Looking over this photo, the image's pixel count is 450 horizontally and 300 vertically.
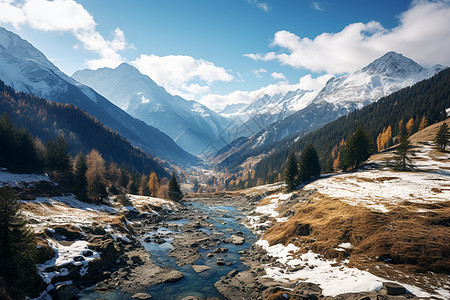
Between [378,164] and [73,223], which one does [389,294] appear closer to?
[73,223]

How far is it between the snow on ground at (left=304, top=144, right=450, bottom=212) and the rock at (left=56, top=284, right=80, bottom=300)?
47.1 metres

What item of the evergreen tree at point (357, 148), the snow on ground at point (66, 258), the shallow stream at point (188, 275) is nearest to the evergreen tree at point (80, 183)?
the shallow stream at point (188, 275)

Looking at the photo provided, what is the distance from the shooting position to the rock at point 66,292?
862 inches

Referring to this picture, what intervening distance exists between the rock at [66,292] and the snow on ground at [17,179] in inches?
1560

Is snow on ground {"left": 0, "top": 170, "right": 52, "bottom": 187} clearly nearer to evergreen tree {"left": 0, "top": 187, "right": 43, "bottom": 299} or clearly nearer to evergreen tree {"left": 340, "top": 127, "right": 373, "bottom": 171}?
evergreen tree {"left": 0, "top": 187, "right": 43, "bottom": 299}

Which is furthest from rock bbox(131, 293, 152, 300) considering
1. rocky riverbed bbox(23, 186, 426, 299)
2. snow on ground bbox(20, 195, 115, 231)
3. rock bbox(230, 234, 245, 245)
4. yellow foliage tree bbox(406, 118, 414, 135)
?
yellow foliage tree bbox(406, 118, 414, 135)

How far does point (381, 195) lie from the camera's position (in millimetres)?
44938

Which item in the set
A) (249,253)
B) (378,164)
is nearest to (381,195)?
(249,253)

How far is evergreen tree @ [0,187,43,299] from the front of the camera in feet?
61.4

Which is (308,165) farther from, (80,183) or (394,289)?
(80,183)

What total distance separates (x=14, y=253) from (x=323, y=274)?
33.9 m

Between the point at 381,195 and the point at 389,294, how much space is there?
111ft

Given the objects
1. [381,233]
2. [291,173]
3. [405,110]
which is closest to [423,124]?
[405,110]

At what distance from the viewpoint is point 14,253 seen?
63.7 feet
